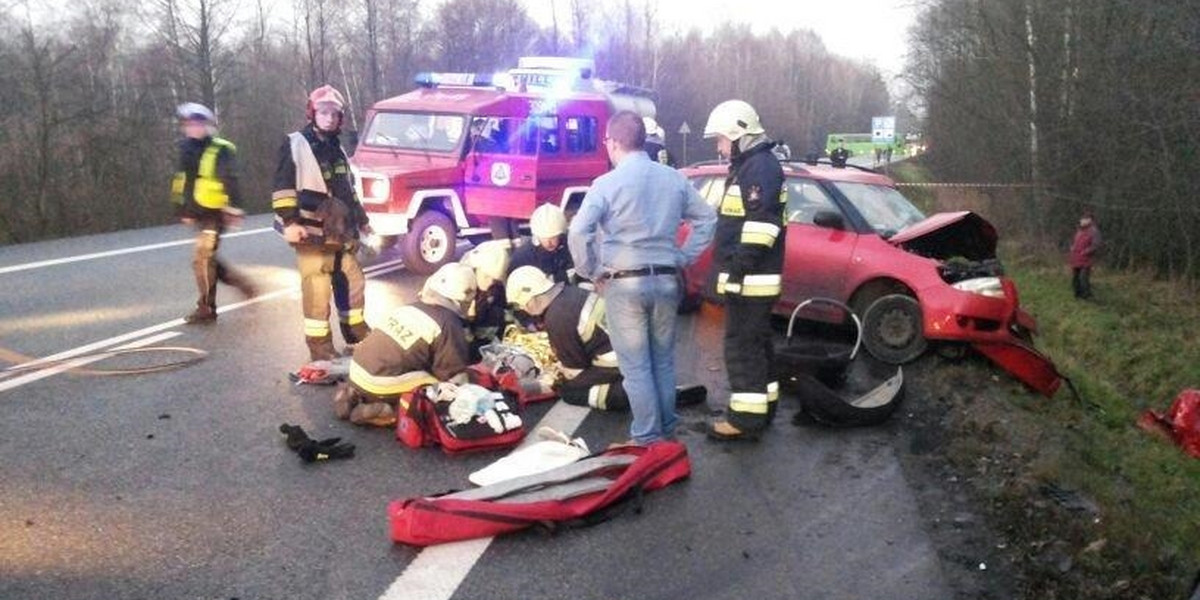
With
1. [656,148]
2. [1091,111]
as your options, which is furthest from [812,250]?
[1091,111]

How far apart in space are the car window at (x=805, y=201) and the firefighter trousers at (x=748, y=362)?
2833mm

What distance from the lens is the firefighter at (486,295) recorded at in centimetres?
589

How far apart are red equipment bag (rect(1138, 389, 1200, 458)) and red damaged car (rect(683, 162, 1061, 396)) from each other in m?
1.20

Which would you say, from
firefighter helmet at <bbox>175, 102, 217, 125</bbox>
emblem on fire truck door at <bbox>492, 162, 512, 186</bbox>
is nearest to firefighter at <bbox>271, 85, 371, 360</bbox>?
firefighter helmet at <bbox>175, 102, 217, 125</bbox>

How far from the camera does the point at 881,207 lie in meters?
8.08

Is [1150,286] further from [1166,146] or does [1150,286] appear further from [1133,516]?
[1133,516]

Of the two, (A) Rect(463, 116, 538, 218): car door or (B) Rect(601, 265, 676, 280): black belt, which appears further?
(A) Rect(463, 116, 538, 218): car door

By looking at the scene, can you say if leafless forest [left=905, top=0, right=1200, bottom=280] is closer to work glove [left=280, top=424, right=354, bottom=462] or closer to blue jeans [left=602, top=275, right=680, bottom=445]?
blue jeans [left=602, top=275, right=680, bottom=445]

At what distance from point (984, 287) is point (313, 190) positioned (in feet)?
16.5

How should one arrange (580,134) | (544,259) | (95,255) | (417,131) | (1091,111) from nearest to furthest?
(544,259) → (417,131) → (95,255) → (580,134) → (1091,111)

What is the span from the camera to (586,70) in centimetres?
1834

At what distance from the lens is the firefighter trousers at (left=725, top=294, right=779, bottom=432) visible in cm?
521

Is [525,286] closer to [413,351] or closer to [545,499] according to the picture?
[413,351]

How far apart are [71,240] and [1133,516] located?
15.6 meters
